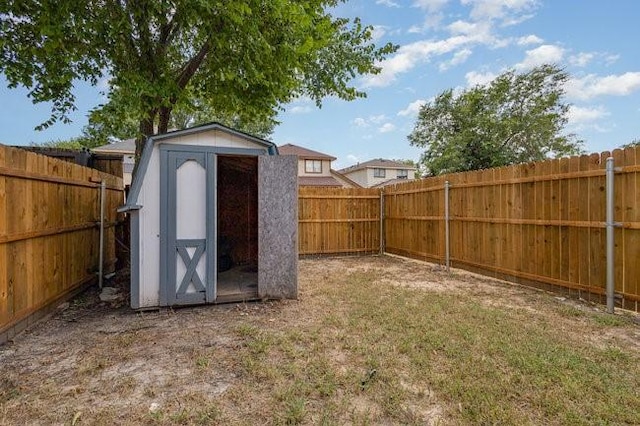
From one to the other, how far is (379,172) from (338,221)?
25317 mm

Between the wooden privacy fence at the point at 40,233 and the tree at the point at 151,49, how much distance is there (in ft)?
4.40

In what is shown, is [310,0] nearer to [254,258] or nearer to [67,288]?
[254,258]

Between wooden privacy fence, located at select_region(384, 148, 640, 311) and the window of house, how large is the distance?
17131 mm

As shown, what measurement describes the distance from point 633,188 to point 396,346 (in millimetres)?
3495

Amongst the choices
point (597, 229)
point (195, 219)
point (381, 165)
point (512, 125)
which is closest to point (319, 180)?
point (381, 165)

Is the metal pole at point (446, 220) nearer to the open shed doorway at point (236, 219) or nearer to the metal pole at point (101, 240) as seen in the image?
the open shed doorway at point (236, 219)

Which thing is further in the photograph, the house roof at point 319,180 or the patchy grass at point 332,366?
the house roof at point 319,180

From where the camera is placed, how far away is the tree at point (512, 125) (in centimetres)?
1684

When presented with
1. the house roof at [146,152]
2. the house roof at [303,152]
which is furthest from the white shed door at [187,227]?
the house roof at [303,152]

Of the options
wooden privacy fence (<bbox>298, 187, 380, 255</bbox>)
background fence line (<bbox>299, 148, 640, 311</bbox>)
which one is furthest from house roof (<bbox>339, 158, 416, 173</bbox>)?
background fence line (<bbox>299, 148, 640, 311</bbox>)

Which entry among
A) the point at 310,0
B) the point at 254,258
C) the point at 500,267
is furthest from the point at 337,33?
the point at 500,267

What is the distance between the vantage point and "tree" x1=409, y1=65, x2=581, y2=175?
55.3 ft

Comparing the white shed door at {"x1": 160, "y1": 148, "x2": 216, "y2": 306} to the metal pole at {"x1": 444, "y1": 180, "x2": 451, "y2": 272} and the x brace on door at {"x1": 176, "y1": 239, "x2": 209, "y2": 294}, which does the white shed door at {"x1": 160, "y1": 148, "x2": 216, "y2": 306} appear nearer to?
the x brace on door at {"x1": 176, "y1": 239, "x2": 209, "y2": 294}

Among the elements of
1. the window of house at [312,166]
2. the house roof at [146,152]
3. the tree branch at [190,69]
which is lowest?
the house roof at [146,152]
